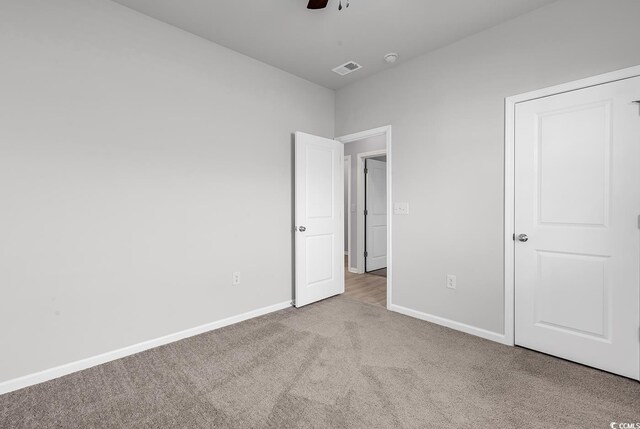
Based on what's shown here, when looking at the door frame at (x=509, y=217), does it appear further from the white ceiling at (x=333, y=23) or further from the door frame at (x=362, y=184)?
the door frame at (x=362, y=184)

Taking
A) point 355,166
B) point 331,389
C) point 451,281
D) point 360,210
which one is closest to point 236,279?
point 331,389

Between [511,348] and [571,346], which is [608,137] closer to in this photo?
[571,346]

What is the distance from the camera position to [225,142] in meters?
2.95

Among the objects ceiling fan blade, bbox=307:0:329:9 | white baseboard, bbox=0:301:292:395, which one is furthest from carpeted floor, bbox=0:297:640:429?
ceiling fan blade, bbox=307:0:329:9

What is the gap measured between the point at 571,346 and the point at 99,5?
435cm

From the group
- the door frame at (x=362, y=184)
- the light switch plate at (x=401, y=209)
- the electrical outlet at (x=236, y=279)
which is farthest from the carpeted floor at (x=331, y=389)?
the light switch plate at (x=401, y=209)

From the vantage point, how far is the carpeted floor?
164 centimetres

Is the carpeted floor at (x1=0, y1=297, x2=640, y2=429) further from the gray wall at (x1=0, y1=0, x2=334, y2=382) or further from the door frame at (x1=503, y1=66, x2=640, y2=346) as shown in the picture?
the gray wall at (x1=0, y1=0, x2=334, y2=382)

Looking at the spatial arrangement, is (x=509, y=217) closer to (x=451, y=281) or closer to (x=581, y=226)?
(x=581, y=226)

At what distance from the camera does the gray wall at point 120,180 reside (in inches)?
77.2

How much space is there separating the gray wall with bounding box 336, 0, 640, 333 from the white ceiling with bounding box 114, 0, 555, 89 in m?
0.23

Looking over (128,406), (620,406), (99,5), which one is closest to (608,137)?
(620,406)

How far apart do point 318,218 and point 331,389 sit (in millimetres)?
2060

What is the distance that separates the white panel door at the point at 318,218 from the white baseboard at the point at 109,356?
73 cm
